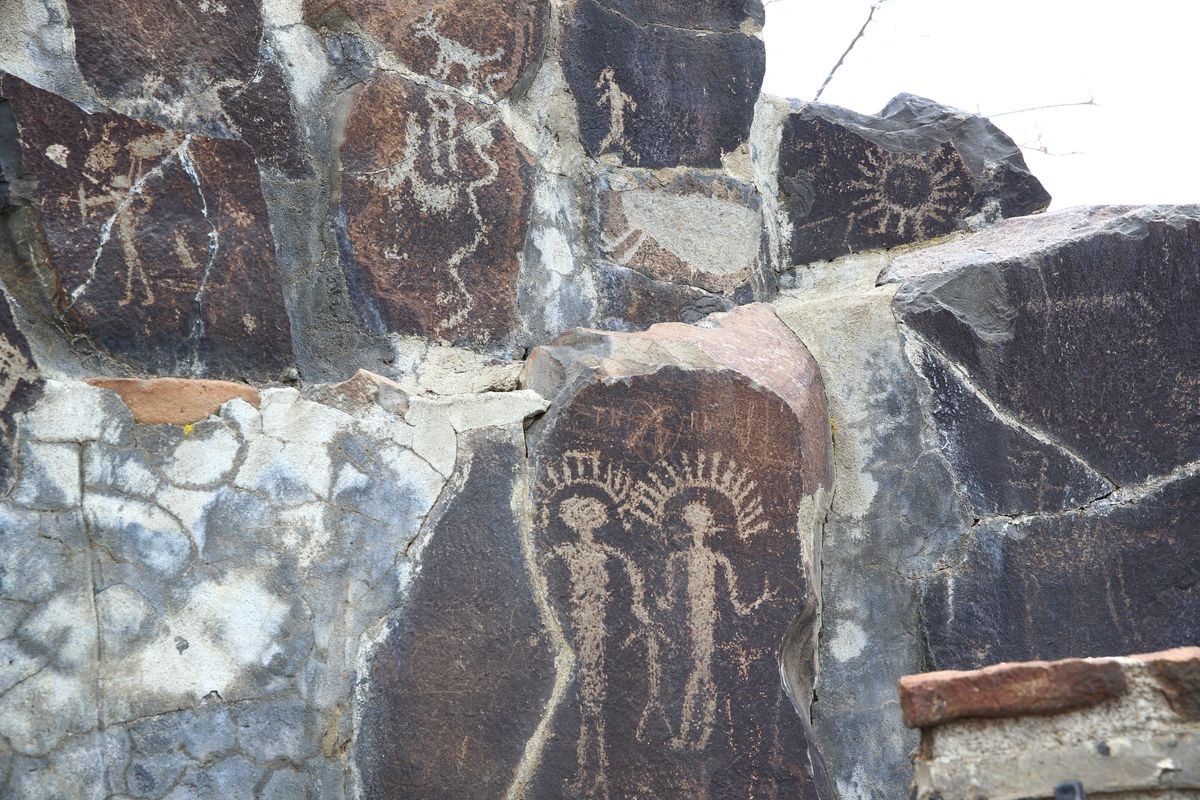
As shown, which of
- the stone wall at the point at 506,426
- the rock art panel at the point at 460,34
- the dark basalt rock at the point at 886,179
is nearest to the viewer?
the stone wall at the point at 506,426

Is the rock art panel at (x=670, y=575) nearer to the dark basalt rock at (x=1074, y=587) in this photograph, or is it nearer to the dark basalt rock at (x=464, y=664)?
the dark basalt rock at (x=464, y=664)

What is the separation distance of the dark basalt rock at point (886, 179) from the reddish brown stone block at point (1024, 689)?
77.9 inches

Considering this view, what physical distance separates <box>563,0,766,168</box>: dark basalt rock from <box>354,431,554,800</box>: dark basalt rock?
104 centimetres

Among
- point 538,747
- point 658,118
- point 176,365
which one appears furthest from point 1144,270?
point 176,365

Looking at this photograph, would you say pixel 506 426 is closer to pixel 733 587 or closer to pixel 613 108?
pixel 733 587

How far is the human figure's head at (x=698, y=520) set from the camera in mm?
2486

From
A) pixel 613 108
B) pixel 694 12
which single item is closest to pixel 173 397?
pixel 613 108

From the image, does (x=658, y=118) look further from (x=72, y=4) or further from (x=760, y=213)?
(x=72, y=4)

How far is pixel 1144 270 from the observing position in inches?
119

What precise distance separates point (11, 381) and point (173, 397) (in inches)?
10.0

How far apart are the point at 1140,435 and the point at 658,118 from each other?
1.32 m

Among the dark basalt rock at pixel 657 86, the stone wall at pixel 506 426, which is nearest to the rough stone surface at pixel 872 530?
the stone wall at pixel 506 426

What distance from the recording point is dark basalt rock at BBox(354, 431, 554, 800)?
2.29 m

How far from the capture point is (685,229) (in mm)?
3186
